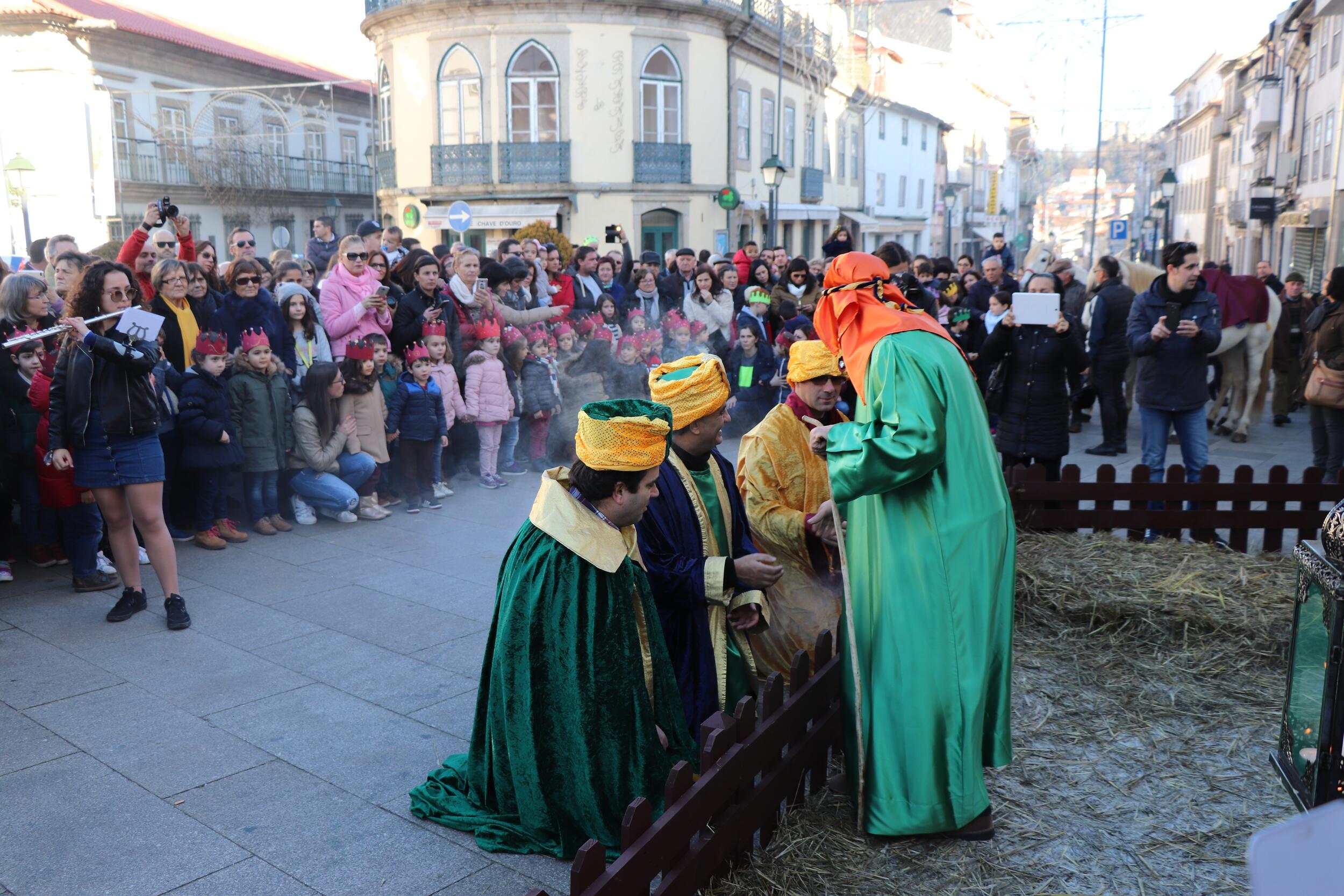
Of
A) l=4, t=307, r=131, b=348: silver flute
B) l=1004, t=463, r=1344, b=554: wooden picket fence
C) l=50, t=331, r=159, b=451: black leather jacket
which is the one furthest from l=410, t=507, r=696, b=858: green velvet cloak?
l=1004, t=463, r=1344, b=554: wooden picket fence

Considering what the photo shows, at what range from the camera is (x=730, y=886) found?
3.15 meters

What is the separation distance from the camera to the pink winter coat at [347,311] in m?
8.31

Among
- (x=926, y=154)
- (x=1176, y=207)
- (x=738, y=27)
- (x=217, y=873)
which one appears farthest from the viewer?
(x=1176, y=207)

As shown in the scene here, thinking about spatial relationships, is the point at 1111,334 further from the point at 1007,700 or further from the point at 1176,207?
the point at 1176,207

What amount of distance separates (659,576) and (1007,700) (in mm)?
1246

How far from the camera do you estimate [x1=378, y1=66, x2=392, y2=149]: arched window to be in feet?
89.6

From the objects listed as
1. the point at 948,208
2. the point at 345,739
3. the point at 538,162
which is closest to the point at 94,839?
the point at 345,739

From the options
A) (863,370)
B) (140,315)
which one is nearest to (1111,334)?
(863,370)

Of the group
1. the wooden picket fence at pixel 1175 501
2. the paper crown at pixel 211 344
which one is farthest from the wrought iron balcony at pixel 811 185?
the paper crown at pixel 211 344

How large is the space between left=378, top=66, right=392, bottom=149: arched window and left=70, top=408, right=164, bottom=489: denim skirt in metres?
23.5

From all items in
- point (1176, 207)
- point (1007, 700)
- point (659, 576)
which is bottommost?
point (1007, 700)

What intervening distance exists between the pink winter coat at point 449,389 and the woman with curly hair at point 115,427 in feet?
9.91

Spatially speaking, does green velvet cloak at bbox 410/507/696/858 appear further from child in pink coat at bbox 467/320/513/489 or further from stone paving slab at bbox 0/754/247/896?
child in pink coat at bbox 467/320/513/489

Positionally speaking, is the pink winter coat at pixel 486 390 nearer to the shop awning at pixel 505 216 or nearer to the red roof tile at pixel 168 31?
the shop awning at pixel 505 216
